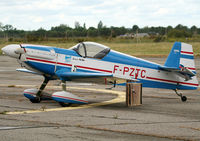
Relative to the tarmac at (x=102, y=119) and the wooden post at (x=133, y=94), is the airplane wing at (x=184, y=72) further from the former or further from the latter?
the wooden post at (x=133, y=94)

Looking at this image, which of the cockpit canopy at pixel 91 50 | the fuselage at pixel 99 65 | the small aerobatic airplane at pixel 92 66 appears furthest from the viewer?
the cockpit canopy at pixel 91 50

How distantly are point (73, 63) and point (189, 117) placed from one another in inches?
162

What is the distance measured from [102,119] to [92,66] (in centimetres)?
306

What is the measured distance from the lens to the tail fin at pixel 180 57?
13.0 metres

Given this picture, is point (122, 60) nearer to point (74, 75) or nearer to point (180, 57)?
point (74, 75)

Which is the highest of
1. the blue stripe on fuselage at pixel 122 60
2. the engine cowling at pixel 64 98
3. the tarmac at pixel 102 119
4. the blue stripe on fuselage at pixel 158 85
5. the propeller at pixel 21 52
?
the propeller at pixel 21 52

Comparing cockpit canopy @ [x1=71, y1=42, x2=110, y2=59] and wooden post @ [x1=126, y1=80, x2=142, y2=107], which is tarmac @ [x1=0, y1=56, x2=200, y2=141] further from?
cockpit canopy @ [x1=71, y1=42, x2=110, y2=59]

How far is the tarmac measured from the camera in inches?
306

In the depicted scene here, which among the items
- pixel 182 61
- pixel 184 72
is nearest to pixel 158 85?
pixel 184 72

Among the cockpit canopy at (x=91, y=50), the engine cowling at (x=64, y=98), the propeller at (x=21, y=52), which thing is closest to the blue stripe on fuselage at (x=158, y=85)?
the cockpit canopy at (x=91, y=50)

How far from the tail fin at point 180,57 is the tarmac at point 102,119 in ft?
4.18

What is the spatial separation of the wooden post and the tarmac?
193 millimetres

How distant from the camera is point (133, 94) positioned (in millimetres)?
11875

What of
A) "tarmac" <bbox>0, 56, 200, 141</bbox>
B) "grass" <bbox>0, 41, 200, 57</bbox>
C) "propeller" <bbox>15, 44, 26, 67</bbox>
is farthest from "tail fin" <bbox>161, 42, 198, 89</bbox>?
"grass" <bbox>0, 41, 200, 57</bbox>
